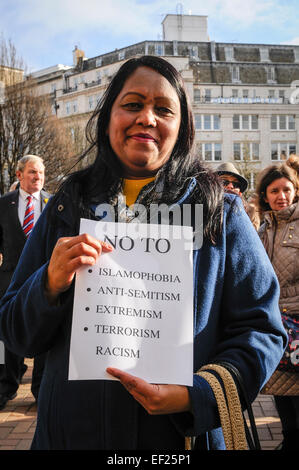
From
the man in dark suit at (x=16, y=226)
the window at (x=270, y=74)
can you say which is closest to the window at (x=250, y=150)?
the window at (x=270, y=74)

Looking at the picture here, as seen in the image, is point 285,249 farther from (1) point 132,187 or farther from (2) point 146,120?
(2) point 146,120

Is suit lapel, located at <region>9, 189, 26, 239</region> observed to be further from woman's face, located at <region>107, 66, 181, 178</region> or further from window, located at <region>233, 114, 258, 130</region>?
window, located at <region>233, 114, 258, 130</region>

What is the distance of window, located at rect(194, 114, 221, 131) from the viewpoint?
43.4 metres

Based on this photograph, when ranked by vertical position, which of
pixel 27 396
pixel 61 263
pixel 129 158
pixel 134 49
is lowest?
pixel 27 396

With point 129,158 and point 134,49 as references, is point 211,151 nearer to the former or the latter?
point 134,49

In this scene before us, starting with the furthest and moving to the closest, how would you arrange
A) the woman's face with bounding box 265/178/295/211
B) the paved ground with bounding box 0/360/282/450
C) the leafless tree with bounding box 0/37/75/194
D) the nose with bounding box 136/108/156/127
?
the leafless tree with bounding box 0/37/75/194, the woman's face with bounding box 265/178/295/211, the paved ground with bounding box 0/360/282/450, the nose with bounding box 136/108/156/127

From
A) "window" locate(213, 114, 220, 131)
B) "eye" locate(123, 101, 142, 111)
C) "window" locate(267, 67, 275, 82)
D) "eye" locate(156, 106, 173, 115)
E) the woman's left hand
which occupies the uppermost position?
"window" locate(267, 67, 275, 82)

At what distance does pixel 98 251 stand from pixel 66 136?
21.6 m

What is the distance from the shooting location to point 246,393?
1223 mm

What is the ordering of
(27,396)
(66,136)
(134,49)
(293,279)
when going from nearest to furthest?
(293,279), (27,396), (66,136), (134,49)

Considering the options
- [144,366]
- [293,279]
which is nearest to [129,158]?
[144,366]

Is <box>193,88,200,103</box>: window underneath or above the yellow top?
above

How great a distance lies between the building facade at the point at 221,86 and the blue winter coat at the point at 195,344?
38.6 metres

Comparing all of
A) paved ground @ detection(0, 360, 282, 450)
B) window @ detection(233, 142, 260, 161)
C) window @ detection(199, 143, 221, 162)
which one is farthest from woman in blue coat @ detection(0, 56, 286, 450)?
window @ detection(233, 142, 260, 161)
